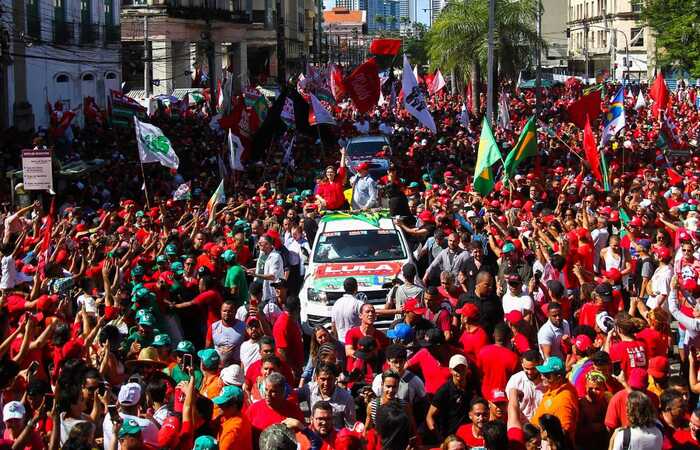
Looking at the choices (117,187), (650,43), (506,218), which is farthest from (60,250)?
(650,43)

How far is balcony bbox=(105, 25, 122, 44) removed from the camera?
1737 inches

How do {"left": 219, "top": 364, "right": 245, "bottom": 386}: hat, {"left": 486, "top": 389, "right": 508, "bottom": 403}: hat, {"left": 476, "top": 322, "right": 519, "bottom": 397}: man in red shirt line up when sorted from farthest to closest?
{"left": 476, "top": 322, "right": 519, "bottom": 397}: man in red shirt → {"left": 219, "top": 364, "right": 245, "bottom": 386}: hat → {"left": 486, "top": 389, "right": 508, "bottom": 403}: hat

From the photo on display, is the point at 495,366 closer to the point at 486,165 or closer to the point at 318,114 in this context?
the point at 486,165

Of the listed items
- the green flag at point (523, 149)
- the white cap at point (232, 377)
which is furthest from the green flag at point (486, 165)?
the white cap at point (232, 377)

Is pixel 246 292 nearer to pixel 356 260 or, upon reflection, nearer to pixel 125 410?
pixel 356 260

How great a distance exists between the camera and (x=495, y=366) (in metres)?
8.43

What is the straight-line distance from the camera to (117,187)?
22.9 m

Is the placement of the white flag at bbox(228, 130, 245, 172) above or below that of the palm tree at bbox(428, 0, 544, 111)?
below

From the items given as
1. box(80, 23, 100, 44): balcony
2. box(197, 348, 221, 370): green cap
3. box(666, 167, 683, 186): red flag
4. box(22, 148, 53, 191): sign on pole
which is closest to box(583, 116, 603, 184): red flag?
box(666, 167, 683, 186): red flag

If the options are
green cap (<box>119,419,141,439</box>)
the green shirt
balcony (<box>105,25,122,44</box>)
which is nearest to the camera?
green cap (<box>119,419,141,439</box>)

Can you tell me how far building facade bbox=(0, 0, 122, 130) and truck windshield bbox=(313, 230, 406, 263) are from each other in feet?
58.0

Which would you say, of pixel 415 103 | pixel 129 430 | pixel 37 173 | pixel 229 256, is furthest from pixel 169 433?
pixel 415 103

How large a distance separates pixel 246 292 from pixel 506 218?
15.5 ft

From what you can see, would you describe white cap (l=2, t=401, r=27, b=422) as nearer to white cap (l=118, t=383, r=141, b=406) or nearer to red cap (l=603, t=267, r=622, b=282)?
white cap (l=118, t=383, r=141, b=406)
